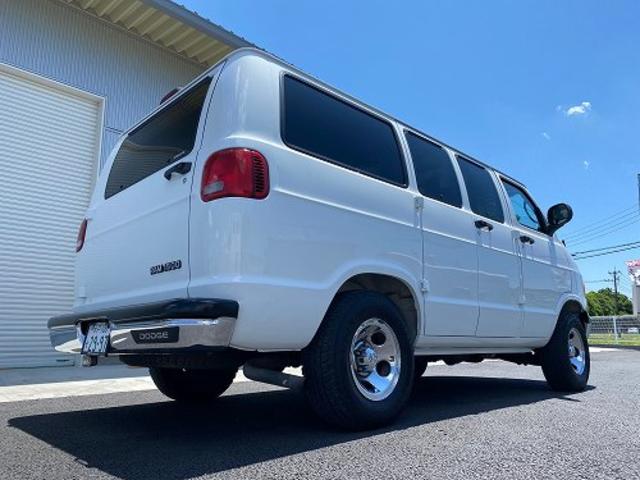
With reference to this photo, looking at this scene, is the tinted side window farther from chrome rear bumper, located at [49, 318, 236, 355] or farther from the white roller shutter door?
the white roller shutter door

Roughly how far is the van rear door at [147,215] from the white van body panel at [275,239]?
0.04 ft

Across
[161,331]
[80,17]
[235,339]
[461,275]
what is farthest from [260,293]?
[80,17]

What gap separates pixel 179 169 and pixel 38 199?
21.4ft

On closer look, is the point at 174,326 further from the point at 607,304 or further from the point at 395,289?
the point at 607,304

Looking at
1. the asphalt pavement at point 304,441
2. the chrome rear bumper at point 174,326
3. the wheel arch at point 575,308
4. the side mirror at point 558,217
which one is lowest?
the asphalt pavement at point 304,441

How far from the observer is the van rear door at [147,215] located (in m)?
3.07

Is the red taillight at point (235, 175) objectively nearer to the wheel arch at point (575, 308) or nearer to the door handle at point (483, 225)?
the door handle at point (483, 225)

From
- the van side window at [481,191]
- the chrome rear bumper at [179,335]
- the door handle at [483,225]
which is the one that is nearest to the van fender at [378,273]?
the chrome rear bumper at [179,335]

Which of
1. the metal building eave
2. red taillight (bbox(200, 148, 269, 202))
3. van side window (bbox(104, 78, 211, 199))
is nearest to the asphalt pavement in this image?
red taillight (bbox(200, 148, 269, 202))

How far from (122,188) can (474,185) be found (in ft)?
9.90

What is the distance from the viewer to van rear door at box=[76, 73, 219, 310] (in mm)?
3074

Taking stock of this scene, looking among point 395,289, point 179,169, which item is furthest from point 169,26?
point 395,289

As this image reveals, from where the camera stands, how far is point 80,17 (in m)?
9.25

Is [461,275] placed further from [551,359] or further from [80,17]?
[80,17]
